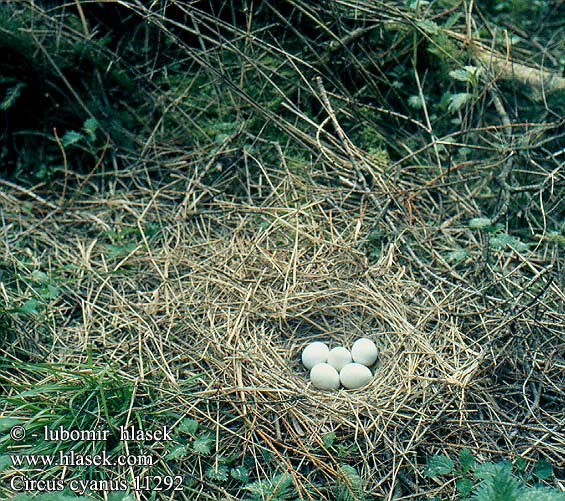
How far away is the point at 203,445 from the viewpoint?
218cm

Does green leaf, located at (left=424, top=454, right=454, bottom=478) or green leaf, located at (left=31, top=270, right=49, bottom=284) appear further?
green leaf, located at (left=31, top=270, right=49, bottom=284)

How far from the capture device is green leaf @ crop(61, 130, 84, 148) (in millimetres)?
3316

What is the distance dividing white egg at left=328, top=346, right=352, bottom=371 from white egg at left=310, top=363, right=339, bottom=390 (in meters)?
0.05

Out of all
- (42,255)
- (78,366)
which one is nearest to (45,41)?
(42,255)

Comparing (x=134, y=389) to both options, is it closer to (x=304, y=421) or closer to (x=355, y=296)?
(x=304, y=421)

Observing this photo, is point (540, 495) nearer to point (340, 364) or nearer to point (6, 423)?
point (340, 364)

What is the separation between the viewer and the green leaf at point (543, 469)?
2.11 m

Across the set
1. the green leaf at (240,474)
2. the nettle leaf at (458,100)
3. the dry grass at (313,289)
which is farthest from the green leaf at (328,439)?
the nettle leaf at (458,100)

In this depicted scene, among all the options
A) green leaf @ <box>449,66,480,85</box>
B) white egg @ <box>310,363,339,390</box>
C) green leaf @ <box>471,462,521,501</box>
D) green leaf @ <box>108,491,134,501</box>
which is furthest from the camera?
green leaf @ <box>449,66,480,85</box>

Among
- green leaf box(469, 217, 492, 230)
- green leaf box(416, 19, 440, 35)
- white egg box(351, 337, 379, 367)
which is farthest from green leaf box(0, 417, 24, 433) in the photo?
green leaf box(416, 19, 440, 35)

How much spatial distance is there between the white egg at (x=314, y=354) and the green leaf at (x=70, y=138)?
5.56ft

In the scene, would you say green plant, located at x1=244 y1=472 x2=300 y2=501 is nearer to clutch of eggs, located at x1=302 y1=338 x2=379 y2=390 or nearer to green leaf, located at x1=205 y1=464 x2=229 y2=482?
green leaf, located at x1=205 y1=464 x2=229 y2=482

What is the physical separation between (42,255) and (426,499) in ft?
6.61

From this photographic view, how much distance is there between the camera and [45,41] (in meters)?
3.47
